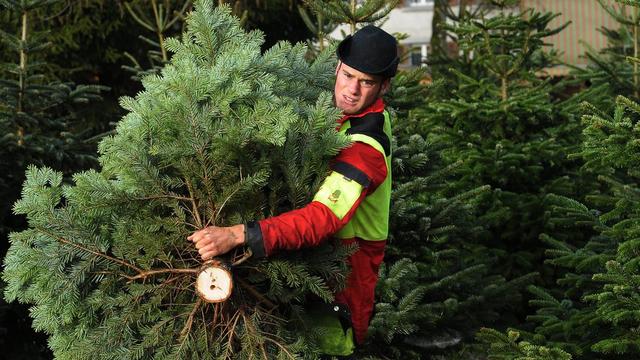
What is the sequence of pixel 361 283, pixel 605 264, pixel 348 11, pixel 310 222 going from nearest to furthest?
pixel 310 222 < pixel 361 283 < pixel 605 264 < pixel 348 11

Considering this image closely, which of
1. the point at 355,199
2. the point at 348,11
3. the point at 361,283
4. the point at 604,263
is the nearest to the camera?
the point at 355,199

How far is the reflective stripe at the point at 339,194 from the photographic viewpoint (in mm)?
3348

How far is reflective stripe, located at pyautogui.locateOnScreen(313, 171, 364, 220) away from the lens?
3348mm

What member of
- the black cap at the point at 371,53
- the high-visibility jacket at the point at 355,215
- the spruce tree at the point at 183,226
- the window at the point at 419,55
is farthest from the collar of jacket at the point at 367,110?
the window at the point at 419,55

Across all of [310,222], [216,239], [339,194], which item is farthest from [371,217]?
[216,239]

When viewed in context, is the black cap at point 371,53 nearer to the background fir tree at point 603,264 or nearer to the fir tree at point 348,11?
the background fir tree at point 603,264

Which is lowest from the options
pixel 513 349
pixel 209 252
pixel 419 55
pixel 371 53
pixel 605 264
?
pixel 419 55

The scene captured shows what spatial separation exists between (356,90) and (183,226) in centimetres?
87

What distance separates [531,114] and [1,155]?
4.21 meters

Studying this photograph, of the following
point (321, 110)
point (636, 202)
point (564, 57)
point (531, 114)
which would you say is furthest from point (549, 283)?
point (564, 57)

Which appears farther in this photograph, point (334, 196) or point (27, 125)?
point (27, 125)

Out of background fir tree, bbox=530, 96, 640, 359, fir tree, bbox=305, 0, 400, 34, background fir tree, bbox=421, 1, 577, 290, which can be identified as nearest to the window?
background fir tree, bbox=421, 1, 577, 290

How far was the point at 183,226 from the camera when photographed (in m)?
3.33

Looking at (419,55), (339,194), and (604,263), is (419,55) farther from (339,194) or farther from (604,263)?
(339,194)
